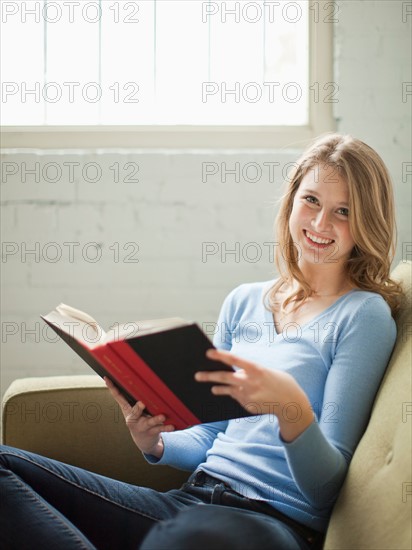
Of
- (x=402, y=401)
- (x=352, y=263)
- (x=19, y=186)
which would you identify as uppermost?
(x=19, y=186)

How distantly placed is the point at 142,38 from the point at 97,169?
45cm

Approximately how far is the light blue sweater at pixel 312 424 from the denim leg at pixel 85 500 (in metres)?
0.12

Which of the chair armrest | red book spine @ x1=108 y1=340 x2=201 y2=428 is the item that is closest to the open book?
red book spine @ x1=108 y1=340 x2=201 y2=428

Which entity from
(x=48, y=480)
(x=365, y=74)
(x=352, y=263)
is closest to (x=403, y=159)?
(x=365, y=74)

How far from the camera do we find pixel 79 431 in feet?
5.25

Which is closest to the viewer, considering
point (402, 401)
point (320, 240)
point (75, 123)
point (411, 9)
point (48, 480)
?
point (402, 401)

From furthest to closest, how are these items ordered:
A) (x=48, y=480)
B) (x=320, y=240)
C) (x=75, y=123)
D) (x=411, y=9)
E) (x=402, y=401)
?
1. (x=75, y=123)
2. (x=411, y=9)
3. (x=320, y=240)
4. (x=48, y=480)
5. (x=402, y=401)

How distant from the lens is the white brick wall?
2.30 meters

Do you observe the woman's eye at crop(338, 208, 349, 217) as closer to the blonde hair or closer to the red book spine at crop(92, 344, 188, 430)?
the blonde hair

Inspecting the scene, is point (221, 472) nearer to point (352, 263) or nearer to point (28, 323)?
point (352, 263)

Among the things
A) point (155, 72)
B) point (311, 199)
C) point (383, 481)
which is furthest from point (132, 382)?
point (155, 72)

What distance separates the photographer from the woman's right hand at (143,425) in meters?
1.34

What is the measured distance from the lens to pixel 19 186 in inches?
90.8

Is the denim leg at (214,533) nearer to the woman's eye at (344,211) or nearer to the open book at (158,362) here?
the open book at (158,362)
